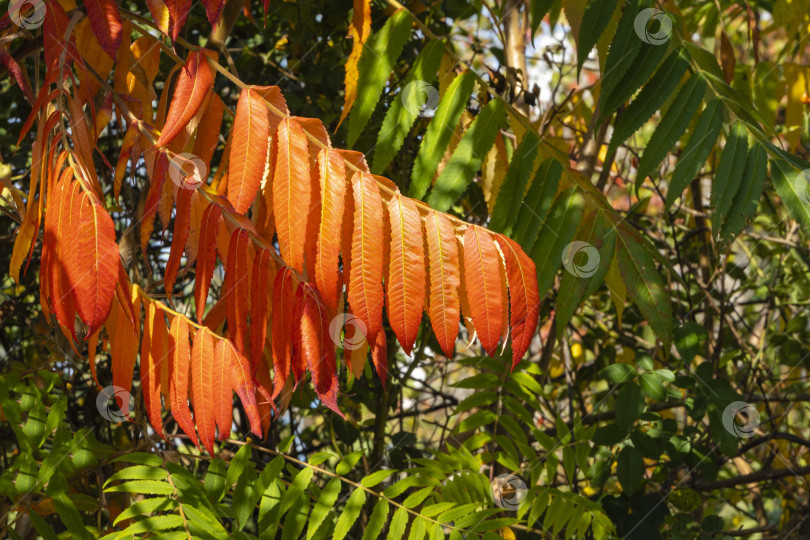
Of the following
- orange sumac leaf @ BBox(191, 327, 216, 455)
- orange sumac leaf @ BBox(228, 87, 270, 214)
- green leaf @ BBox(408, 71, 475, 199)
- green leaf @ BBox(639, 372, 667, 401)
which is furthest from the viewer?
green leaf @ BBox(639, 372, 667, 401)

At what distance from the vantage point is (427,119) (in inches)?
93.3

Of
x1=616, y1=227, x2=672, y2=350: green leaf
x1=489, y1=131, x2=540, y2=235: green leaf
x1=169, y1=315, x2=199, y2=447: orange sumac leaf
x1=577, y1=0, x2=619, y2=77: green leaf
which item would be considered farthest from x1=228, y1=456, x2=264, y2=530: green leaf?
x1=577, y1=0, x2=619, y2=77: green leaf

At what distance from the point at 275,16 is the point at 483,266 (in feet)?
5.52

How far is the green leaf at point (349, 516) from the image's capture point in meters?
1.45

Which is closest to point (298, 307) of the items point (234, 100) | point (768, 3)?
point (234, 100)

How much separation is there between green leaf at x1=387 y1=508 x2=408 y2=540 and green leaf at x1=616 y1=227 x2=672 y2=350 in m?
0.61

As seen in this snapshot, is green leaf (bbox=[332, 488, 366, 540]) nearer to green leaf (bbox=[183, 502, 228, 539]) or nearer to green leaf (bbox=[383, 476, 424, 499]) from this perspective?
green leaf (bbox=[383, 476, 424, 499])

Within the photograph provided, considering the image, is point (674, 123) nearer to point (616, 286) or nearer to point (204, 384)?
point (616, 286)

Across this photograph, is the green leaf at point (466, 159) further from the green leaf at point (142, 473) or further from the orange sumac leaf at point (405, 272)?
the green leaf at point (142, 473)

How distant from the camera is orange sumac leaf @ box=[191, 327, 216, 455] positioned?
1.18m

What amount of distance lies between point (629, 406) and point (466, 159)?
2.86ft

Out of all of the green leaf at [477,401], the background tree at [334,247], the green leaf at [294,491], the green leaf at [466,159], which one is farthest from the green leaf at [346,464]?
the green leaf at [466,159]

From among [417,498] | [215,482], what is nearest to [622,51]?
[417,498]

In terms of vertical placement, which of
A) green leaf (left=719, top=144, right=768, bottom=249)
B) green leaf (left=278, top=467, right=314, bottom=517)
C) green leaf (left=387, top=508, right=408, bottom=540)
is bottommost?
green leaf (left=278, top=467, right=314, bottom=517)
